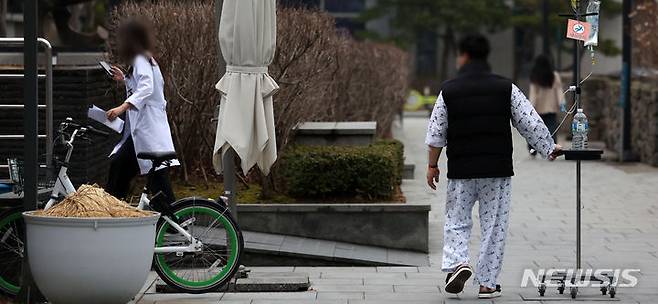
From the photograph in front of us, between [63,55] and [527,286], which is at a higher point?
[63,55]

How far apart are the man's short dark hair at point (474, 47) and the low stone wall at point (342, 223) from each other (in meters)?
2.61

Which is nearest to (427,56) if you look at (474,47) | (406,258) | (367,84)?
(367,84)

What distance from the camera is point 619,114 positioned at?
75.2ft

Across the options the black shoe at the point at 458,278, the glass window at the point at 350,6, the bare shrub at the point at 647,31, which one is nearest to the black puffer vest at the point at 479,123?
the black shoe at the point at 458,278

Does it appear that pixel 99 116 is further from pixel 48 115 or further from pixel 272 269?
pixel 272 269

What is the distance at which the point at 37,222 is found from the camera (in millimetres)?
8055

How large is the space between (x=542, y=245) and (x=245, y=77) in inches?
154

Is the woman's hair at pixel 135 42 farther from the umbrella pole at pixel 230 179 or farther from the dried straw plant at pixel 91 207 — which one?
the dried straw plant at pixel 91 207

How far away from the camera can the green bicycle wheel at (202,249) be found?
909 cm

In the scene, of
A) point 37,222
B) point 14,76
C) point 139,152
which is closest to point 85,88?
point 14,76

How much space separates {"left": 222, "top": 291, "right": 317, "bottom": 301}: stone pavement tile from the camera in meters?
9.25

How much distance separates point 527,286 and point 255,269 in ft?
7.19

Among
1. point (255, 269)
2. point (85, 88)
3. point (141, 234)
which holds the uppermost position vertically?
point (85, 88)

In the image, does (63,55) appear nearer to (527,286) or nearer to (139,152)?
(139,152)
